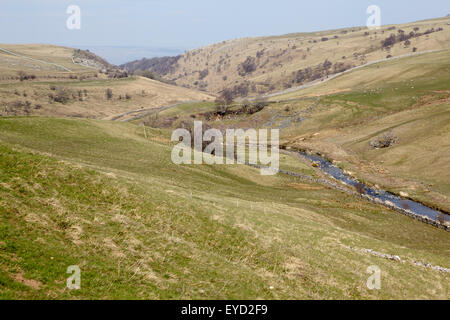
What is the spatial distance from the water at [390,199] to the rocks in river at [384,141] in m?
18.5

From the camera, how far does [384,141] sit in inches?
3607

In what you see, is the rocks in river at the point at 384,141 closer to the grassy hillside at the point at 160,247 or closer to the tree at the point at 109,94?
the grassy hillside at the point at 160,247

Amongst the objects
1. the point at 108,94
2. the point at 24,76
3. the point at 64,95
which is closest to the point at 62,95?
the point at 64,95

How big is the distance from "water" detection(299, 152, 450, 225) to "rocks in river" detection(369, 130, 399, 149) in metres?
18.5

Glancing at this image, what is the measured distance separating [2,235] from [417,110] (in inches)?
4846

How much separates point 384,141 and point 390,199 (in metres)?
36.9

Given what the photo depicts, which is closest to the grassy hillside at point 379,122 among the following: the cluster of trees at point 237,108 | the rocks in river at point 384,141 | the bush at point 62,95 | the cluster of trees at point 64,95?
the rocks in river at point 384,141

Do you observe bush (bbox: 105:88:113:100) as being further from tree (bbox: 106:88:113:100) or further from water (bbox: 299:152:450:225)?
water (bbox: 299:152:450:225)

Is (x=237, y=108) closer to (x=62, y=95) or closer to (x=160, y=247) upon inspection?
(x=62, y=95)

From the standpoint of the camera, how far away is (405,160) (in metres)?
79.6

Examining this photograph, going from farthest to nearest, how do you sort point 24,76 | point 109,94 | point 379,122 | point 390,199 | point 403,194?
point 109,94 → point 24,76 → point 379,122 → point 403,194 → point 390,199

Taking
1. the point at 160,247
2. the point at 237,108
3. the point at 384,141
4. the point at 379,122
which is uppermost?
the point at 237,108

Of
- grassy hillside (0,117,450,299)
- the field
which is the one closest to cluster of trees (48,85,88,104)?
the field

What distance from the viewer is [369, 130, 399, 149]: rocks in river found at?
299ft
